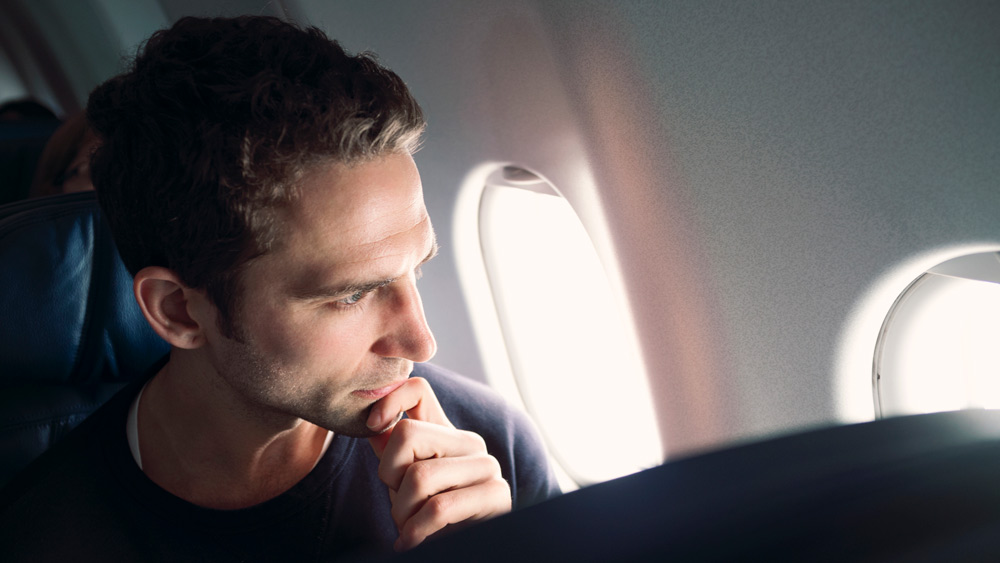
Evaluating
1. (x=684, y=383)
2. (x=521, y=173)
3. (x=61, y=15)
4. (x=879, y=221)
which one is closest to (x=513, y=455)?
(x=684, y=383)

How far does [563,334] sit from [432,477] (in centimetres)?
124

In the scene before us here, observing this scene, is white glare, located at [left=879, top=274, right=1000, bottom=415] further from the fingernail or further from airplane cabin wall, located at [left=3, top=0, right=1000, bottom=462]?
the fingernail

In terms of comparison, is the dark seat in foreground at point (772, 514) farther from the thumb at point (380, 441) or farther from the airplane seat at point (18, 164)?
the airplane seat at point (18, 164)

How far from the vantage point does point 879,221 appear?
104 centimetres

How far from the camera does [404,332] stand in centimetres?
117

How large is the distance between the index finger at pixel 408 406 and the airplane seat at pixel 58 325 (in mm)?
635

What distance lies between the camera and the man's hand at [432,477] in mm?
1045

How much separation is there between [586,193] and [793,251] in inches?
19.8

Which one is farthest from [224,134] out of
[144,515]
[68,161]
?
[68,161]

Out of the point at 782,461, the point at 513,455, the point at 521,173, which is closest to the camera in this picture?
the point at 782,461

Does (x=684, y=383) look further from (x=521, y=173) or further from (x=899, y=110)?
(x=899, y=110)

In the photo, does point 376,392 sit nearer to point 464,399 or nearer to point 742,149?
point 464,399

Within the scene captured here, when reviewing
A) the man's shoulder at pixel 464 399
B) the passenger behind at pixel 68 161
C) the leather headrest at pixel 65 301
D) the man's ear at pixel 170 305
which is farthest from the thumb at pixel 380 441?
the passenger behind at pixel 68 161

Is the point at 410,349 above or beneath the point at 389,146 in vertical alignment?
beneath
